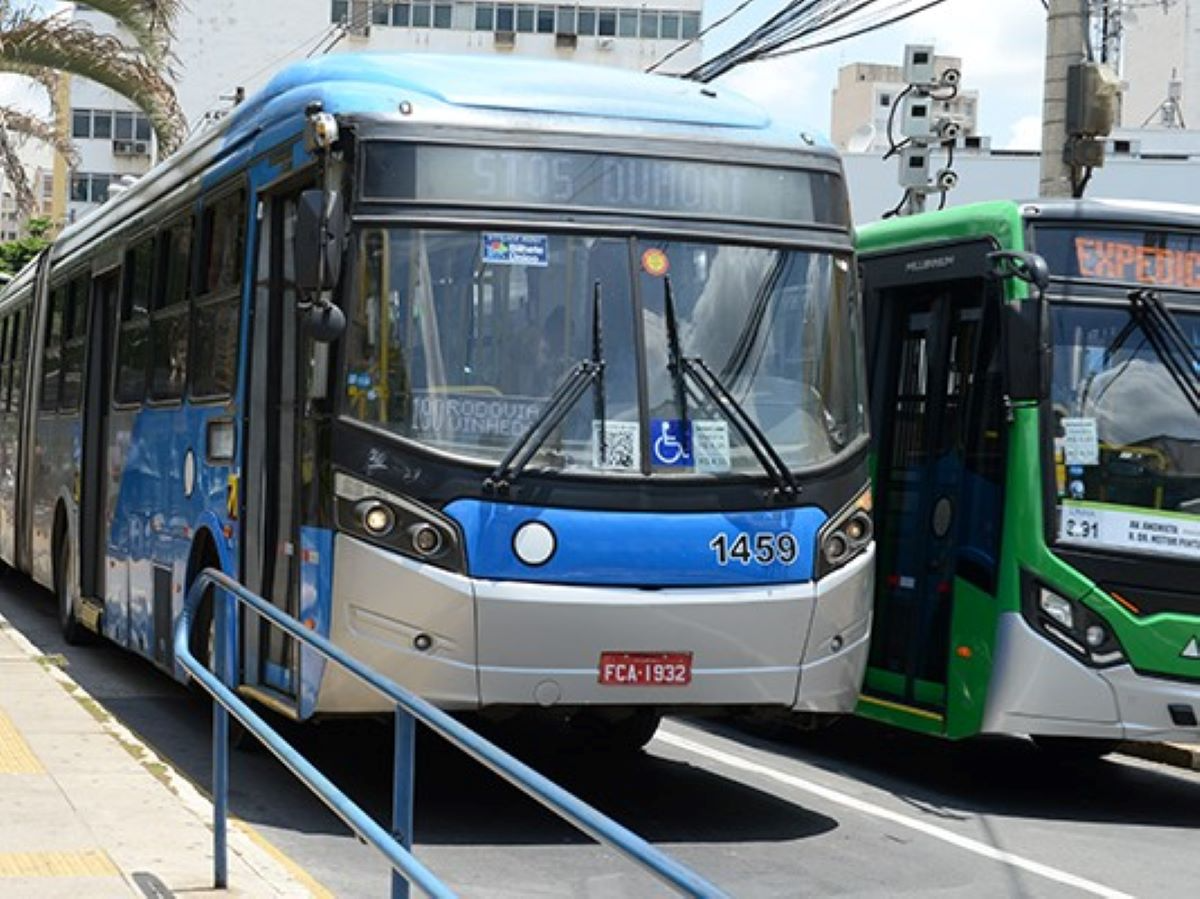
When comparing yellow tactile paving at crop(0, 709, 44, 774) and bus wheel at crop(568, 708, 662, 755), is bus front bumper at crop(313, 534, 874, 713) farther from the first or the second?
yellow tactile paving at crop(0, 709, 44, 774)

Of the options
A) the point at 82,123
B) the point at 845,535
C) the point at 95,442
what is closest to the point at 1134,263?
the point at 845,535

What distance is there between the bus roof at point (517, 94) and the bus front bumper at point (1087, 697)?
278cm

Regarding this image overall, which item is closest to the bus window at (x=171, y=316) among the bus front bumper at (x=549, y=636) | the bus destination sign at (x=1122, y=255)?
the bus front bumper at (x=549, y=636)

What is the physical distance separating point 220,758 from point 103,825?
0.87 m

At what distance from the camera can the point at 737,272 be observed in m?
9.71

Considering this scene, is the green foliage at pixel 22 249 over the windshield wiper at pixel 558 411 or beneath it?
over

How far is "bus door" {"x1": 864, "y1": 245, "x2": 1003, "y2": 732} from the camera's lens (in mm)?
11156

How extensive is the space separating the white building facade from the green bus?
62.3 m

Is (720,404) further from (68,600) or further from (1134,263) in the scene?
(68,600)

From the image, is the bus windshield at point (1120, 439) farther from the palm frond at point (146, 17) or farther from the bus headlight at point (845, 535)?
the palm frond at point (146, 17)

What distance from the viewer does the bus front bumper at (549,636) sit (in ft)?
29.6

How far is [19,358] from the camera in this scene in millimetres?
20516

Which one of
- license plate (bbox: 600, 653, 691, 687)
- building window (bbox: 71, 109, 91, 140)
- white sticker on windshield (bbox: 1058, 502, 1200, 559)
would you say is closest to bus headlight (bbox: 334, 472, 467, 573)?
license plate (bbox: 600, 653, 691, 687)

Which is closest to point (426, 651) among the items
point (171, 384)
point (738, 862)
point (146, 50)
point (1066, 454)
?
point (738, 862)
